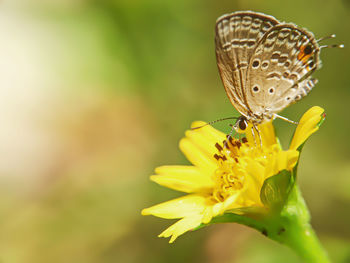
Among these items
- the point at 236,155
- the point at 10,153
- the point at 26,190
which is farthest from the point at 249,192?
the point at 10,153

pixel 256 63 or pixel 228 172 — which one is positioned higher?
pixel 256 63

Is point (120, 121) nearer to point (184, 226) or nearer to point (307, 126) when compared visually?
point (184, 226)

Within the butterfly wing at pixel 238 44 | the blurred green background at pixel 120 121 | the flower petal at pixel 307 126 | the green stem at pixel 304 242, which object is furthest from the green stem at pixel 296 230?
the blurred green background at pixel 120 121

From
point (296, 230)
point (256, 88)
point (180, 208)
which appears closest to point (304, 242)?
point (296, 230)

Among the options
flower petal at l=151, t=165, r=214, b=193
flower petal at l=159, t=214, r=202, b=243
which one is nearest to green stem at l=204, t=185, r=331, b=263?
flower petal at l=159, t=214, r=202, b=243

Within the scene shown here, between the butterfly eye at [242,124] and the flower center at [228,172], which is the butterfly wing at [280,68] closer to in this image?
the butterfly eye at [242,124]

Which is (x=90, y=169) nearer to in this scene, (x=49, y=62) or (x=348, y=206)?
(x=49, y=62)
